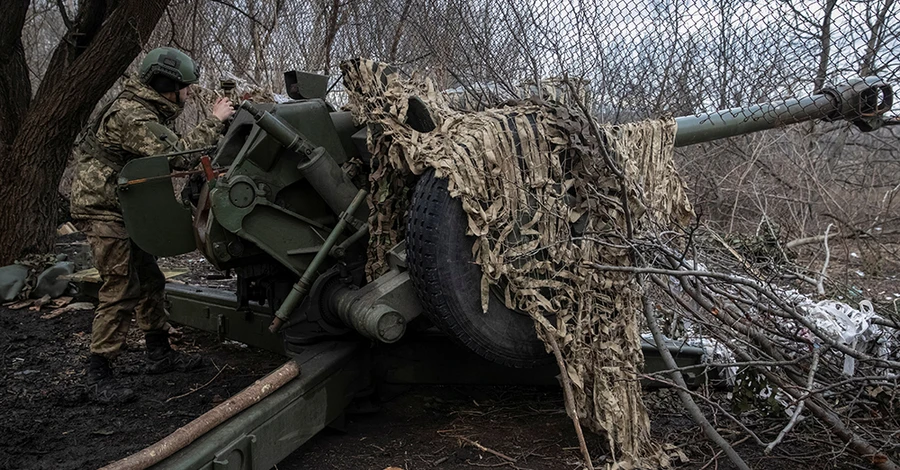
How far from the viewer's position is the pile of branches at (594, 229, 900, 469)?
252 centimetres

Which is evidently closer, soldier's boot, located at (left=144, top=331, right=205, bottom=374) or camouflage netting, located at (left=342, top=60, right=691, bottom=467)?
camouflage netting, located at (left=342, top=60, right=691, bottom=467)

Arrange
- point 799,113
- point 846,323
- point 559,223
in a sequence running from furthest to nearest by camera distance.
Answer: point 799,113 → point 846,323 → point 559,223

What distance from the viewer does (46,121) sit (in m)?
6.66

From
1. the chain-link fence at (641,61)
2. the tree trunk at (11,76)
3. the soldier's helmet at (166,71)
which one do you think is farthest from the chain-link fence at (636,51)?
the tree trunk at (11,76)

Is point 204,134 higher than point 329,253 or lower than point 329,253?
higher

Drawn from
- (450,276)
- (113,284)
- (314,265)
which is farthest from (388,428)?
(113,284)

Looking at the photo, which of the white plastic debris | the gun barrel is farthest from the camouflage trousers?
the white plastic debris

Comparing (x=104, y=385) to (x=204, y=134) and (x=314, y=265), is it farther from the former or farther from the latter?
(x=314, y=265)

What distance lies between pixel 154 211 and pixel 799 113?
11.4 ft

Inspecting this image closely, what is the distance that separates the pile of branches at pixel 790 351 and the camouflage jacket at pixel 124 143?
2.58 m

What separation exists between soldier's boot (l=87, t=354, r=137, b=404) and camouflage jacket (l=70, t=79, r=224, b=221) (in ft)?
2.93

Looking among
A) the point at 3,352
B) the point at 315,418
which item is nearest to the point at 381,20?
the point at 3,352

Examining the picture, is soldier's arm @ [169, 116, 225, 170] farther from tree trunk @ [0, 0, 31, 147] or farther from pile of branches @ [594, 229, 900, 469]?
tree trunk @ [0, 0, 31, 147]

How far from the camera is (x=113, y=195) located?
428 centimetres
